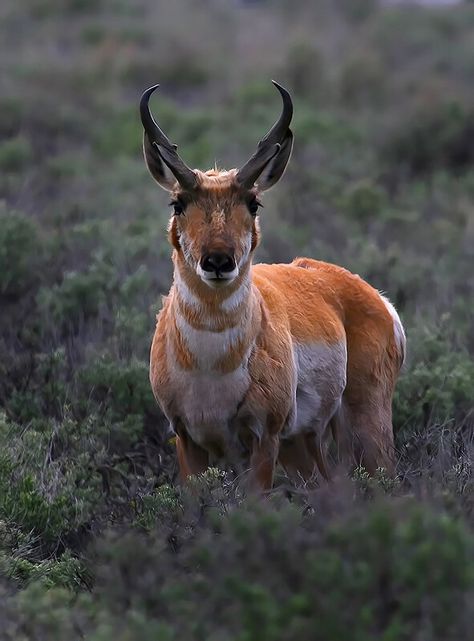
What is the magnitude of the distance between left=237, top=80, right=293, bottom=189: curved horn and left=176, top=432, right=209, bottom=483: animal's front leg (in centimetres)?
143

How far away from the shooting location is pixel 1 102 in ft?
65.6

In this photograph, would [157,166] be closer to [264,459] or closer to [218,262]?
[218,262]

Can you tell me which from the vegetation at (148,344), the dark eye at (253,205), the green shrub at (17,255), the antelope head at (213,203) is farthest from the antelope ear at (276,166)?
the green shrub at (17,255)

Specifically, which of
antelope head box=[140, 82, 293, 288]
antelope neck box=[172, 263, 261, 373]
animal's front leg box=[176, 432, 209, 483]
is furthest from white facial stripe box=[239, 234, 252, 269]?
animal's front leg box=[176, 432, 209, 483]

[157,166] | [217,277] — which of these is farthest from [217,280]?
[157,166]

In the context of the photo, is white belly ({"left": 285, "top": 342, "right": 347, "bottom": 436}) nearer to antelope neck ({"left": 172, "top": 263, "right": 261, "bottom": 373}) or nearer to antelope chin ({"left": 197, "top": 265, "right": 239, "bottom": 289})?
antelope neck ({"left": 172, "top": 263, "right": 261, "bottom": 373})

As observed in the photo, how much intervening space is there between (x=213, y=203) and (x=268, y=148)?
51cm

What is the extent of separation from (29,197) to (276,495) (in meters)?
9.61

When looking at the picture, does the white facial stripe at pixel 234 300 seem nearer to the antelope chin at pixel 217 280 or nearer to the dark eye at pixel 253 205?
the antelope chin at pixel 217 280

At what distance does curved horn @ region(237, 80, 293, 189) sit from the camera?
21.7ft

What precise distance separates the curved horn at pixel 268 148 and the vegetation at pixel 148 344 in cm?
164

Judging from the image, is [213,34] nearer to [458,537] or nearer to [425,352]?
[425,352]

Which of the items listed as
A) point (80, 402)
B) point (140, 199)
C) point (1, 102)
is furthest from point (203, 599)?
point (1, 102)

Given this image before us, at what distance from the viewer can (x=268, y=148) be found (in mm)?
6730
